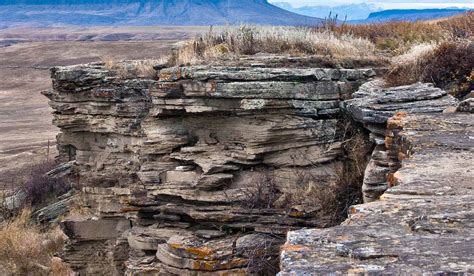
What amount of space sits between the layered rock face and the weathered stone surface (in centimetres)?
416

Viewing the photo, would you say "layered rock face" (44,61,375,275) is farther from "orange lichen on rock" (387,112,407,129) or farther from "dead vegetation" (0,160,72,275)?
"dead vegetation" (0,160,72,275)

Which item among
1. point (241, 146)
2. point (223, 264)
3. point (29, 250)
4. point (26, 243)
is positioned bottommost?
point (29, 250)

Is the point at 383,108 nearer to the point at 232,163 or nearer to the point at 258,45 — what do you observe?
the point at 232,163

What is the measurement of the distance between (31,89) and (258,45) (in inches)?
2492

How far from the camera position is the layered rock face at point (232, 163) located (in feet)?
32.1

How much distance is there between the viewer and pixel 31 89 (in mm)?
71250

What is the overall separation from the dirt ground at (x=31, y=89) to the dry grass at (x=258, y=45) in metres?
8.37

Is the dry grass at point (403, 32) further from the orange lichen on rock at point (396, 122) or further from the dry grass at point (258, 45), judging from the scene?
the orange lichen on rock at point (396, 122)

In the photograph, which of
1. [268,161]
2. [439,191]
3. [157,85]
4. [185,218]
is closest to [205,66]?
[157,85]

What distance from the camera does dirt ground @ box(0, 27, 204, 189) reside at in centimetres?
3632

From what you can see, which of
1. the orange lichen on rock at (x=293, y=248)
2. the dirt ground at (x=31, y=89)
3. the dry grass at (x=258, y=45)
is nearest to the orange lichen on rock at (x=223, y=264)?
the dry grass at (x=258, y=45)

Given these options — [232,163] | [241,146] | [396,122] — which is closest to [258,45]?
[241,146]

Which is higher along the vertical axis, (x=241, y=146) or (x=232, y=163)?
(x=241, y=146)

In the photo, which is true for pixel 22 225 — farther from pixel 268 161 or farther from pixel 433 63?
pixel 433 63
